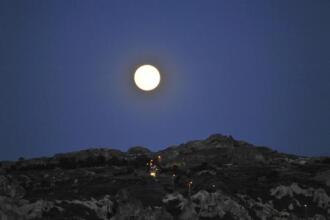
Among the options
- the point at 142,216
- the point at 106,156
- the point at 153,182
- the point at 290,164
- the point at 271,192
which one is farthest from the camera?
the point at 106,156

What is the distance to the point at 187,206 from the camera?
65.2 metres

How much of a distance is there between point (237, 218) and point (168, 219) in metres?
10.0

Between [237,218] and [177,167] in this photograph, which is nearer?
[237,218]

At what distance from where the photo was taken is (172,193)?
68812 mm

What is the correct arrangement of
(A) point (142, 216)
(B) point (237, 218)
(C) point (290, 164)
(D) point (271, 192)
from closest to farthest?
(A) point (142, 216)
(B) point (237, 218)
(D) point (271, 192)
(C) point (290, 164)

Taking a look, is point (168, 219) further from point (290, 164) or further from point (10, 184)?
point (290, 164)

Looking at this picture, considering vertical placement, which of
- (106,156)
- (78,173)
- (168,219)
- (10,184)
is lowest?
(168,219)

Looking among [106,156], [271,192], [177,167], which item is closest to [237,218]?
[271,192]

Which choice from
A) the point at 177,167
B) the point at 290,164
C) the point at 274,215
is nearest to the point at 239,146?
the point at 290,164

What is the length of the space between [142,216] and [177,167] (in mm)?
44238

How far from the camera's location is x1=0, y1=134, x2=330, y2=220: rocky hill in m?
60.4

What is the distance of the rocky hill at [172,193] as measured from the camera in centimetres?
6038

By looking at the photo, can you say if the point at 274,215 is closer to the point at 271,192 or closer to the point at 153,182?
the point at 271,192

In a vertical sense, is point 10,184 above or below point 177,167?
below
